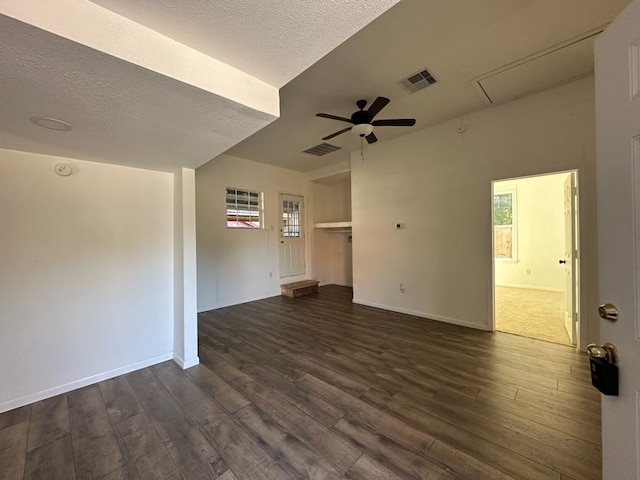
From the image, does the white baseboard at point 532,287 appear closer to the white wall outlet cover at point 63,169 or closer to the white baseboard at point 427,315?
the white baseboard at point 427,315

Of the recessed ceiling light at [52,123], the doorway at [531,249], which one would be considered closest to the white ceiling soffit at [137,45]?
the recessed ceiling light at [52,123]

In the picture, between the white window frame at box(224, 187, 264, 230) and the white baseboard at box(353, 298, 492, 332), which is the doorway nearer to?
the white baseboard at box(353, 298, 492, 332)

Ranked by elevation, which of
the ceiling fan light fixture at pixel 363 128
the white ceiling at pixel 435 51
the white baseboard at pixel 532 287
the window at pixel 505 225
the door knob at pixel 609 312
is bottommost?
the white baseboard at pixel 532 287

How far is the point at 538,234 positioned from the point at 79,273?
8.21m

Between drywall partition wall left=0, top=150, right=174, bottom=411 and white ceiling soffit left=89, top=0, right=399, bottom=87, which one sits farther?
drywall partition wall left=0, top=150, right=174, bottom=411


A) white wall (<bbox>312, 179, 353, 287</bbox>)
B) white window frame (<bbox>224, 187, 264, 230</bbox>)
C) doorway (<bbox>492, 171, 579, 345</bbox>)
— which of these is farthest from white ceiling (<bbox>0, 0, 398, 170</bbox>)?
white wall (<bbox>312, 179, 353, 287</bbox>)

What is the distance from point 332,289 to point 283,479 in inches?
198

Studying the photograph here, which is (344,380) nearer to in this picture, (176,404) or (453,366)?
(453,366)

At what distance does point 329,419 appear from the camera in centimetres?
179

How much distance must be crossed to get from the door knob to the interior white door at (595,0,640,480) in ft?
0.04

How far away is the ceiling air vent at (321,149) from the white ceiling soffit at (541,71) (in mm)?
2398

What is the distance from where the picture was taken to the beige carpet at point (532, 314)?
3.29 meters

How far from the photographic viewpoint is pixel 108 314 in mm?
2475

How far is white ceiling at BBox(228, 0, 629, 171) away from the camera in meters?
1.85
